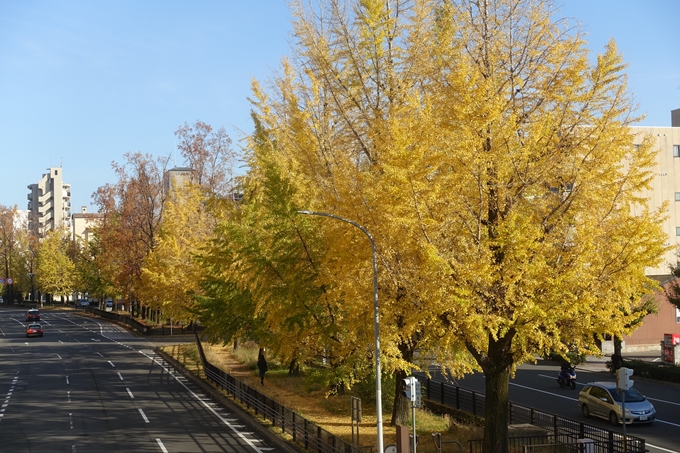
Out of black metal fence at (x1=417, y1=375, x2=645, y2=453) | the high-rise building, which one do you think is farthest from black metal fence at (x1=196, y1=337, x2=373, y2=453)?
the high-rise building

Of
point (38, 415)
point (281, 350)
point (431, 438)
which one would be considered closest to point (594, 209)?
point (431, 438)

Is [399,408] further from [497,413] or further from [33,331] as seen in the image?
[33,331]

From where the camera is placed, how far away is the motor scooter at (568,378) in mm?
38656

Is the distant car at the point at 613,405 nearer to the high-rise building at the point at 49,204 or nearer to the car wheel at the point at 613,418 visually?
the car wheel at the point at 613,418

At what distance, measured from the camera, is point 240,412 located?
31.9m

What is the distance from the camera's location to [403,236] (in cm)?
1755

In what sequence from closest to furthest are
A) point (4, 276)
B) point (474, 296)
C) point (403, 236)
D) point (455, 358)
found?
point (474, 296) → point (403, 236) → point (455, 358) → point (4, 276)

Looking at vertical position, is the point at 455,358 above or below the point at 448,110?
below

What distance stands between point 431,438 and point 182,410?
12.9 metres

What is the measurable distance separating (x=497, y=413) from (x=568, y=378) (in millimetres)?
21386

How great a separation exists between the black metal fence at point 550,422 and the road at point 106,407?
9144 mm

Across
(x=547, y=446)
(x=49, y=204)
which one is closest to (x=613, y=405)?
(x=547, y=446)

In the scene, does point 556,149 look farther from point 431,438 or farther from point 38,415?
point 38,415

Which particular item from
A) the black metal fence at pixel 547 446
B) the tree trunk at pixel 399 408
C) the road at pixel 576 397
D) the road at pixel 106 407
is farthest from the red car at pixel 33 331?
the black metal fence at pixel 547 446
